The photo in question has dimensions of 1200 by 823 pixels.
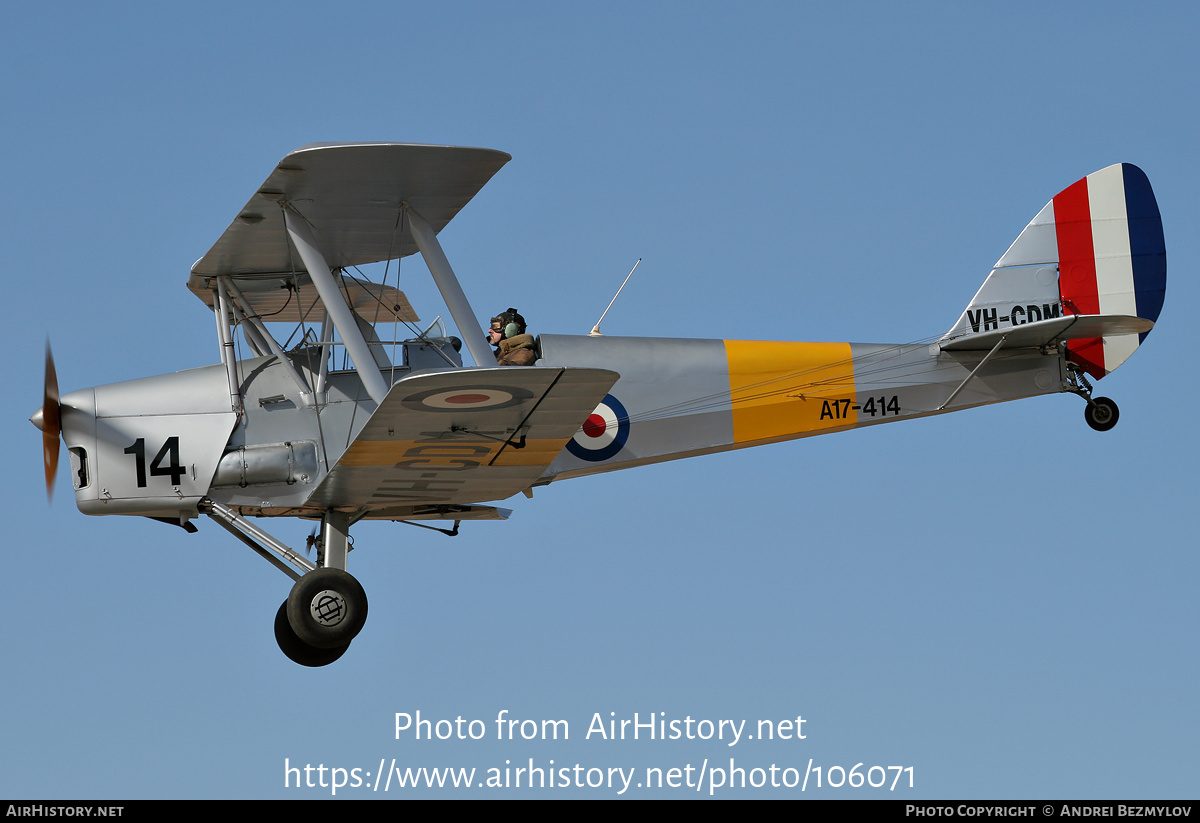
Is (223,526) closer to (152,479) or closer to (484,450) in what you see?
(152,479)

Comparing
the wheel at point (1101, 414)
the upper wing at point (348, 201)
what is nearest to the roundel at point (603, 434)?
the upper wing at point (348, 201)

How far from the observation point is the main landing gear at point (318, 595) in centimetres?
1098

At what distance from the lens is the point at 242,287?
40.5 ft

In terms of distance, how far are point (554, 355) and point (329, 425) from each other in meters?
1.85

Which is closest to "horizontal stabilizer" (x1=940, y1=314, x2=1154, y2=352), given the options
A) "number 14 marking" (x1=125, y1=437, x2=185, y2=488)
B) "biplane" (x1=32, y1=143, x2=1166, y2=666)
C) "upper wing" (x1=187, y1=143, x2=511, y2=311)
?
"biplane" (x1=32, y1=143, x2=1166, y2=666)

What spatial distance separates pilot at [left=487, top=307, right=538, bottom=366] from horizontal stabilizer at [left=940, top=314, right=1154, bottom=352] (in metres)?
3.67

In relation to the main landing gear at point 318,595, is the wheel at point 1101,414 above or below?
above

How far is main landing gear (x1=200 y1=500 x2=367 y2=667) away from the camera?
10977 mm

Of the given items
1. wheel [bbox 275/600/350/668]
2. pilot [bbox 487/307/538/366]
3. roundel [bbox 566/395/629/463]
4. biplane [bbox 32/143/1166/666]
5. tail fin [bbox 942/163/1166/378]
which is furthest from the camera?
tail fin [bbox 942/163/1166/378]

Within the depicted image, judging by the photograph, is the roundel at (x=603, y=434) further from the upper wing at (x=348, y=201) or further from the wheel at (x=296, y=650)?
the wheel at (x=296, y=650)

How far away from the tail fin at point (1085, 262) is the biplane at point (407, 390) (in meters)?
0.03

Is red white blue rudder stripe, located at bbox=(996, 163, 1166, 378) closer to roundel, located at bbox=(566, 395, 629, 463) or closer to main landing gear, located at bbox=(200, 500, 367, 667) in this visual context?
roundel, located at bbox=(566, 395, 629, 463)

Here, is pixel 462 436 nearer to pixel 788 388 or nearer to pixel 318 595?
pixel 318 595
